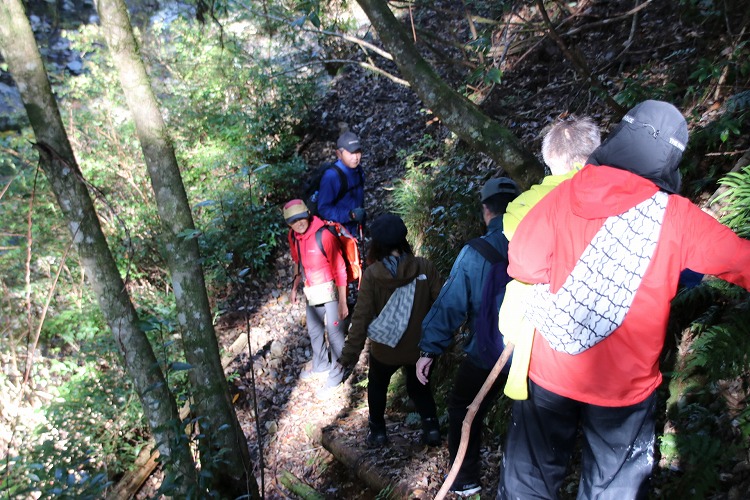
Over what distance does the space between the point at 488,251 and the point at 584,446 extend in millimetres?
1122

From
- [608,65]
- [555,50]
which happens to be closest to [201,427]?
[608,65]

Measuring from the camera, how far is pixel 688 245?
6.30 ft

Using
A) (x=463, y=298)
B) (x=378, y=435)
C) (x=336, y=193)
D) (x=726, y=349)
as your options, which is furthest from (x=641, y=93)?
(x=378, y=435)

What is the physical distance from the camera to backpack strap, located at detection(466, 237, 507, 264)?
9.51ft

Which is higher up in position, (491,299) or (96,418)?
(491,299)

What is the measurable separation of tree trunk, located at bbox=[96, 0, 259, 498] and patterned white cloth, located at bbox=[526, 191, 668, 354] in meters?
2.24

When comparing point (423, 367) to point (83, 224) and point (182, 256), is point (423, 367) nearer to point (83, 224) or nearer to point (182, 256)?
point (182, 256)

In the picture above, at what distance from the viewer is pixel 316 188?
5734mm

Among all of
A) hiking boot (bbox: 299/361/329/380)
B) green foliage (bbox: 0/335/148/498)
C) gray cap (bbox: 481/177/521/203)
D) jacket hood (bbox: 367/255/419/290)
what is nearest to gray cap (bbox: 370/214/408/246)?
jacket hood (bbox: 367/255/419/290)

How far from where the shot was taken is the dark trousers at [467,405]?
311 cm

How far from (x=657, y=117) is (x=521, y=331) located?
1.06m

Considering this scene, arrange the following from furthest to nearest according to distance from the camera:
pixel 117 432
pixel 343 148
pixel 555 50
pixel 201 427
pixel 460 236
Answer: pixel 555 50 → pixel 460 236 → pixel 343 148 → pixel 117 432 → pixel 201 427

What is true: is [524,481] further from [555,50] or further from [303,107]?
[303,107]

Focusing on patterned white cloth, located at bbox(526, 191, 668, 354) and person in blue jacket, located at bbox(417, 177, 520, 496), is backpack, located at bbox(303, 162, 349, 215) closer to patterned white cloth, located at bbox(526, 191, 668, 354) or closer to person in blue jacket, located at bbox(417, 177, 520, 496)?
person in blue jacket, located at bbox(417, 177, 520, 496)
